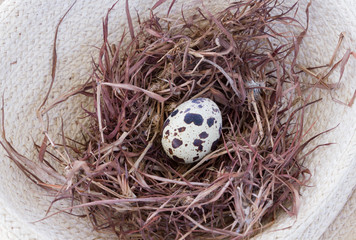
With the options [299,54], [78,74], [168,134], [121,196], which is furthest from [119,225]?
[299,54]

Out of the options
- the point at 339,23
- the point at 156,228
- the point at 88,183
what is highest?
the point at 339,23

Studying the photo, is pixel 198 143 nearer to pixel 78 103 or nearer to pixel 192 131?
pixel 192 131

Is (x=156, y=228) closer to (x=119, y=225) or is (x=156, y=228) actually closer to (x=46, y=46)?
(x=119, y=225)

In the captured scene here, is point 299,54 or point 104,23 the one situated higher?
point 104,23

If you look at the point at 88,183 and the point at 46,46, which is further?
the point at 46,46

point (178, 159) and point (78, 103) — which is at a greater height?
point (78, 103)

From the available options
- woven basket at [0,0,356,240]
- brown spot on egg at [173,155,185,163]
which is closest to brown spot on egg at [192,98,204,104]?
brown spot on egg at [173,155,185,163]

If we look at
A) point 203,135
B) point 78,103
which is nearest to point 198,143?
point 203,135
